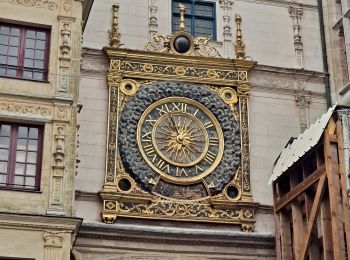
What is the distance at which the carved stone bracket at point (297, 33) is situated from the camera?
2350 centimetres

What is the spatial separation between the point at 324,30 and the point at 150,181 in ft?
22.9

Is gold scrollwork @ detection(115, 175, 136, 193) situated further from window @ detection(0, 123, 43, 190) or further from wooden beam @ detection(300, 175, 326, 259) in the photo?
wooden beam @ detection(300, 175, 326, 259)

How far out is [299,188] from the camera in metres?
19.5

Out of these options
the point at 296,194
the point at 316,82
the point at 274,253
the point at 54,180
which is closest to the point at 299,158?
the point at 296,194

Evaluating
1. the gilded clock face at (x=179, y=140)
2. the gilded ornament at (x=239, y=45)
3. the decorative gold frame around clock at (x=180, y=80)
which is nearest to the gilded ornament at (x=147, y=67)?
the decorative gold frame around clock at (x=180, y=80)

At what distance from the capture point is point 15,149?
17.3 meters

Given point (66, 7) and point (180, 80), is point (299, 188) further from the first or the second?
point (66, 7)

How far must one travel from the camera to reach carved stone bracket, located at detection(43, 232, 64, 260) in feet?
54.3

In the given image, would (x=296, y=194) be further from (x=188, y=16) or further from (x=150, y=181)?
(x=188, y=16)

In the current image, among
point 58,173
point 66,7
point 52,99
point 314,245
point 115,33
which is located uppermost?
point 115,33

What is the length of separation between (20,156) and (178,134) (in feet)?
17.8

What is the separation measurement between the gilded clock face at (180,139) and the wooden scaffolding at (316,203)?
6.35 ft

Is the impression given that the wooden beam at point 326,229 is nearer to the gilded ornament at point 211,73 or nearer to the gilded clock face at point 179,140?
the gilded clock face at point 179,140

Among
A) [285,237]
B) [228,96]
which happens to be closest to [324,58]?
[228,96]
